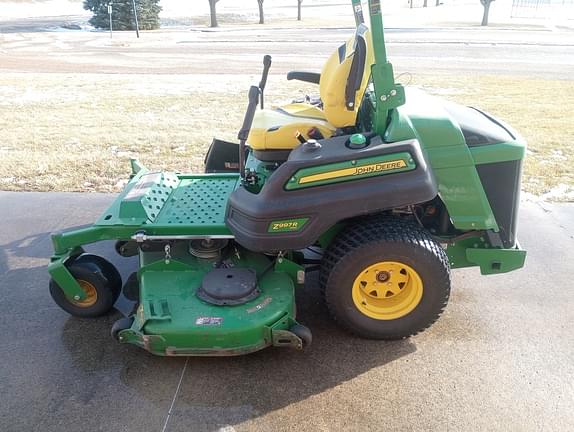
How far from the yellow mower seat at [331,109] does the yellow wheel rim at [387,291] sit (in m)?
0.85

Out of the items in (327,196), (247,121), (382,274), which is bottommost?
(382,274)

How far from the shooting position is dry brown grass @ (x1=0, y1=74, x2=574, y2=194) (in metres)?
5.47

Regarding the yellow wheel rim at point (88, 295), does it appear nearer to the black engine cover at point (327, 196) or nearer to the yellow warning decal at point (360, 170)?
the black engine cover at point (327, 196)

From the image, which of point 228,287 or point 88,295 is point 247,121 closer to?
point 228,287

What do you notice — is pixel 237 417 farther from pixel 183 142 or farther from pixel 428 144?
pixel 183 142

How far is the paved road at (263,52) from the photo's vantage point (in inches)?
518

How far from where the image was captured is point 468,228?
2807 millimetres

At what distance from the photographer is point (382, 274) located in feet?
9.16

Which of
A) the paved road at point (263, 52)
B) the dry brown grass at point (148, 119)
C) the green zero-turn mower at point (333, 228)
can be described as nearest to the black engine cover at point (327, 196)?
the green zero-turn mower at point (333, 228)

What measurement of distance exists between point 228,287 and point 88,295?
0.91 meters

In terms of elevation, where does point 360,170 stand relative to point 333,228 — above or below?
above

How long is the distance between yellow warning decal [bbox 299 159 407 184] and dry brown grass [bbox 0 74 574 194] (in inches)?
120

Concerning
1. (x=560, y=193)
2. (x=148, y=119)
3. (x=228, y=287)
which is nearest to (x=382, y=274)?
(x=228, y=287)

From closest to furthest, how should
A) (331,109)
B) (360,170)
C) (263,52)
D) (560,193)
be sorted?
(360,170) → (331,109) → (560,193) → (263,52)
